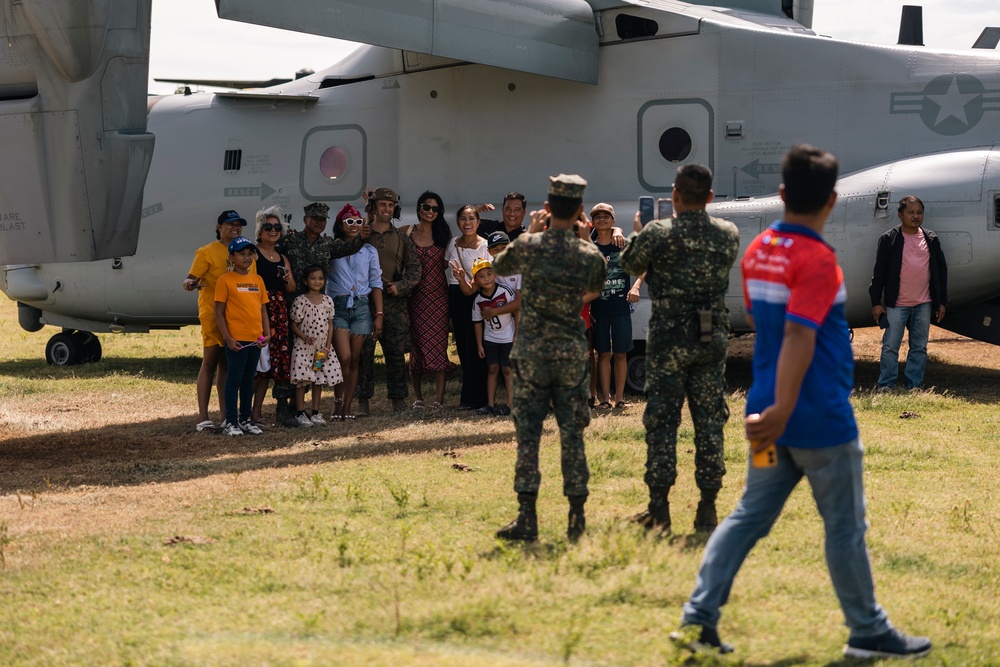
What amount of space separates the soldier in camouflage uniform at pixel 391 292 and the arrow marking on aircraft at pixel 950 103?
4.98 metres

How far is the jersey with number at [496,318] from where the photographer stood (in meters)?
10.5

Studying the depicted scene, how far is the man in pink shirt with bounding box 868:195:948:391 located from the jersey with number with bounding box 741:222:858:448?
689cm

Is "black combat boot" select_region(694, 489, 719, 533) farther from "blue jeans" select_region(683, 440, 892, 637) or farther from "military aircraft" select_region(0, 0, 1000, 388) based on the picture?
"military aircraft" select_region(0, 0, 1000, 388)

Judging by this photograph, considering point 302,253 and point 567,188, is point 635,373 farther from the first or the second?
point 567,188

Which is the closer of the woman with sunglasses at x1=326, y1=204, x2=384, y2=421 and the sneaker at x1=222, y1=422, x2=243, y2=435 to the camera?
the sneaker at x1=222, y1=422, x2=243, y2=435

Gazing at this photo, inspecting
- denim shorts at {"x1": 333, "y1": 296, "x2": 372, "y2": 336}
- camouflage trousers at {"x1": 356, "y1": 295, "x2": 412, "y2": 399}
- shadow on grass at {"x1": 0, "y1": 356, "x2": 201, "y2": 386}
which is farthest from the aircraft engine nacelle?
shadow on grass at {"x1": 0, "y1": 356, "x2": 201, "y2": 386}

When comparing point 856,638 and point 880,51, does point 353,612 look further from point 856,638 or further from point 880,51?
point 880,51

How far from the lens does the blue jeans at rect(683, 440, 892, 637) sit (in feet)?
14.2

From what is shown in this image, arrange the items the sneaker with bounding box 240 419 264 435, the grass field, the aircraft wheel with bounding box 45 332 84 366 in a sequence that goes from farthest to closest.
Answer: the aircraft wheel with bounding box 45 332 84 366 → the sneaker with bounding box 240 419 264 435 → the grass field

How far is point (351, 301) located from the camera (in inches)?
413

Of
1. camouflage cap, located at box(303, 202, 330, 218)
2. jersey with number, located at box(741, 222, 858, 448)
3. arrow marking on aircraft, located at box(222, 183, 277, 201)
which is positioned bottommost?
jersey with number, located at box(741, 222, 858, 448)

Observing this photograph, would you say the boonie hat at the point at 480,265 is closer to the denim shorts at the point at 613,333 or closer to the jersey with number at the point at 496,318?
the jersey with number at the point at 496,318

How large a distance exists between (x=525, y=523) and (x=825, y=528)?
2017 millimetres

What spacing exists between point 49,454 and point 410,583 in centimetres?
510
